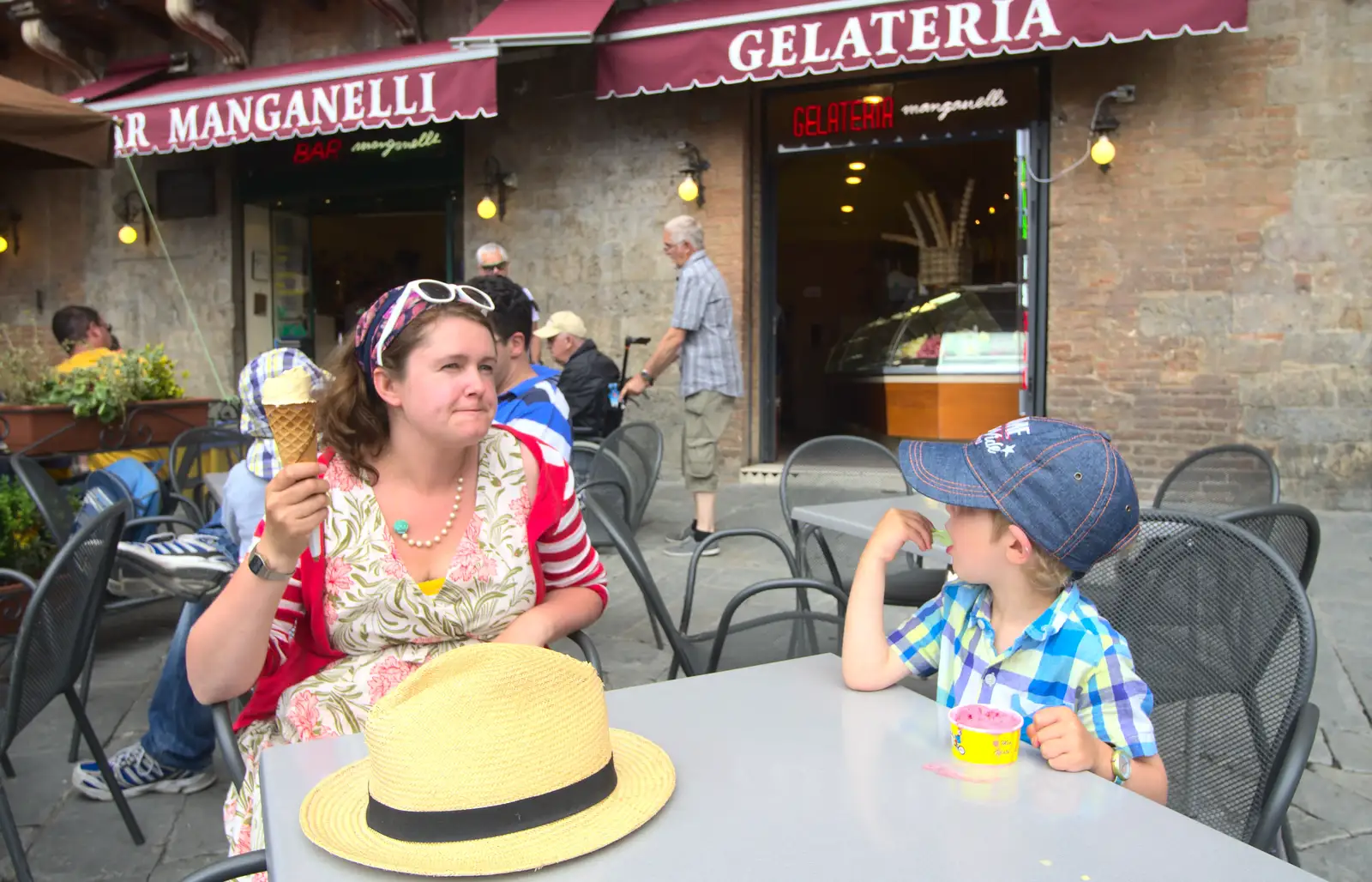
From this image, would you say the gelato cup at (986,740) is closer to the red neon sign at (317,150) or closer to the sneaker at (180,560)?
the sneaker at (180,560)

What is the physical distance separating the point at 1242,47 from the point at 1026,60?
4.85 feet

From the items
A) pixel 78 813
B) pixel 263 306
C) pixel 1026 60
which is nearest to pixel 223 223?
pixel 263 306

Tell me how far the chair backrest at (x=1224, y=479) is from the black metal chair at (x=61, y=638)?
3.16 m

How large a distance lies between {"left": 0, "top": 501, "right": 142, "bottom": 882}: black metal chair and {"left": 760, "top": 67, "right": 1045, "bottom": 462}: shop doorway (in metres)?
6.69

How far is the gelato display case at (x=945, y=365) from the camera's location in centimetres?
861

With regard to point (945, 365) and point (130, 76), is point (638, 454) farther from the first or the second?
point (130, 76)

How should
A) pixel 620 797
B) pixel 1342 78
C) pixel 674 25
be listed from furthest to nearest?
pixel 674 25 < pixel 1342 78 < pixel 620 797

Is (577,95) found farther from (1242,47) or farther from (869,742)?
(869,742)

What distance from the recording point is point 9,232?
39.1ft

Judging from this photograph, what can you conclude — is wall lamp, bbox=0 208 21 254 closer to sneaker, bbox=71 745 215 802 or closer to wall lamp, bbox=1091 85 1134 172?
sneaker, bbox=71 745 215 802

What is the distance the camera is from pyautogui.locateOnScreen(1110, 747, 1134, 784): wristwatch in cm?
150

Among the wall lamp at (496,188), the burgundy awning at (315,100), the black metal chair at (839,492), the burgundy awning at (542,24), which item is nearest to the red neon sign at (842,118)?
the burgundy awning at (542,24)

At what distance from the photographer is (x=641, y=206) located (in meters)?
9.26

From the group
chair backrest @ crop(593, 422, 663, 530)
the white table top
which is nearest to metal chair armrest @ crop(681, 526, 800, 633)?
the white table top
